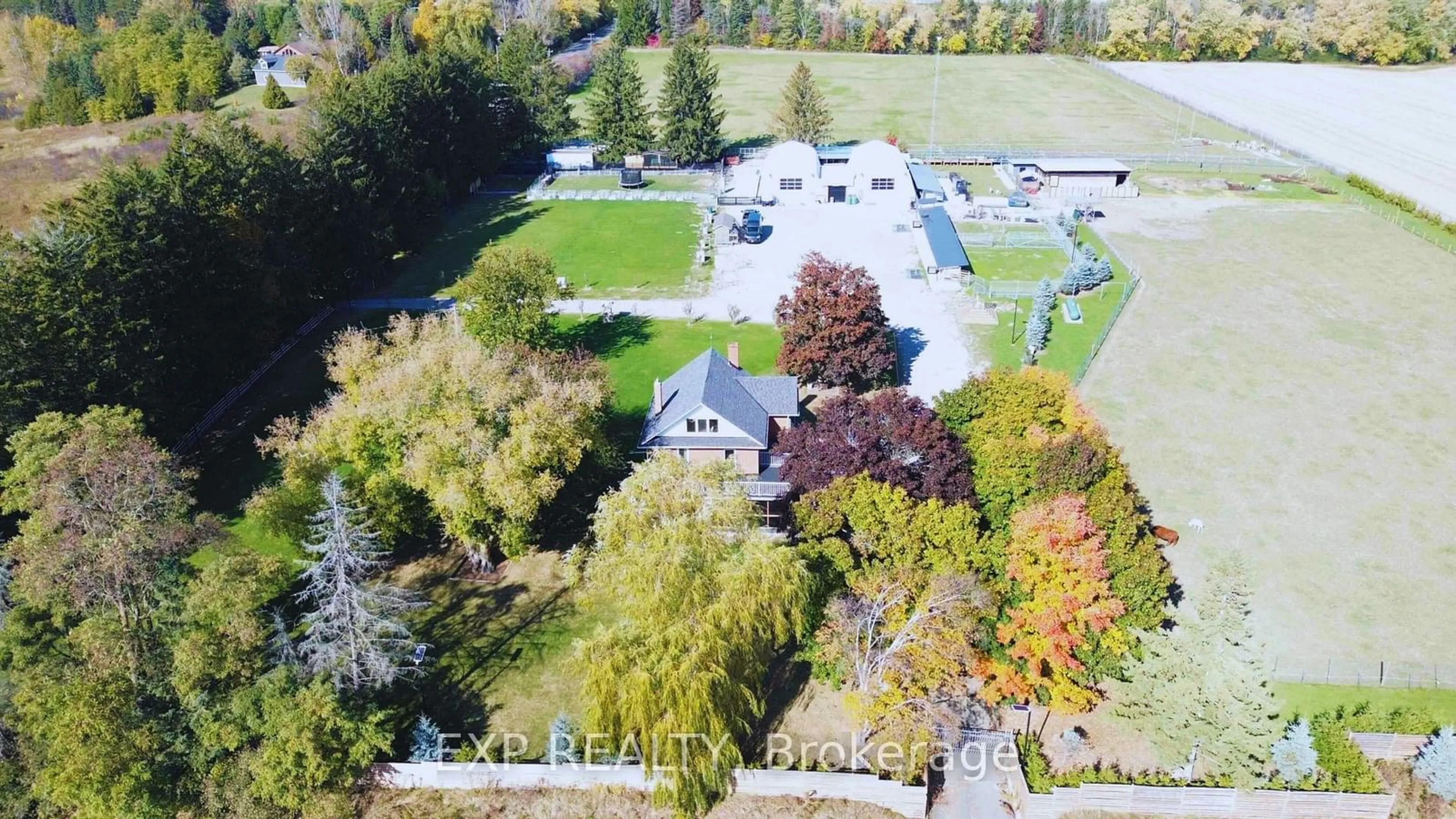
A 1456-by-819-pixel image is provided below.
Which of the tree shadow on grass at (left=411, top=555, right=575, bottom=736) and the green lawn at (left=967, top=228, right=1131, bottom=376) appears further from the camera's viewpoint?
the green lawn at (left=967, top=228, right=1131, bottom=376)

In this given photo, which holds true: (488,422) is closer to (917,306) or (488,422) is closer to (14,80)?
(917,306)

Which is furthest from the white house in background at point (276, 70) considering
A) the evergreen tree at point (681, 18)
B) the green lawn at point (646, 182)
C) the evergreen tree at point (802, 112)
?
the evergreen tree at point (802, 112)

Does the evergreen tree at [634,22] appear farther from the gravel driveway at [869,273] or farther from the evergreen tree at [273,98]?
the gravel driveway at [869,273]

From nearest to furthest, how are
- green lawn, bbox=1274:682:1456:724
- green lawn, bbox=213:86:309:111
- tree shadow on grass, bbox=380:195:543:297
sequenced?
green lawn, bbox=1274:682:1456:724 < tree shadow on grass, bbox=380:195:543:297 < green lawn, bbox=213:86:309:111

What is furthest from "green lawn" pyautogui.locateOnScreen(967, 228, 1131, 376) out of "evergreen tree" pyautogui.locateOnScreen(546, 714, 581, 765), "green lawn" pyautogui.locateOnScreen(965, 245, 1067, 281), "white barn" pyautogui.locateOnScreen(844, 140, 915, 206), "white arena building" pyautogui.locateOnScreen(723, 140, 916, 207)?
"evergreen tree" pyautogui.locateOnScreen(546, 714, 581, 765)

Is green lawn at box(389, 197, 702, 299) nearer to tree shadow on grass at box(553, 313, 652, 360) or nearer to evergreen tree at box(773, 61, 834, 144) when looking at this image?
tree shadow on grass at box(553, 313, 652, 360)

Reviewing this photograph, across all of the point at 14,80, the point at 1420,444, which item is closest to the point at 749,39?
the point at 14,80
